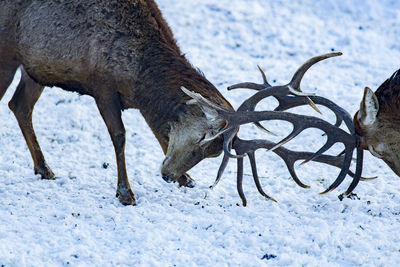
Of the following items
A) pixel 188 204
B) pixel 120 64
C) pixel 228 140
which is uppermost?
pixel 120 64

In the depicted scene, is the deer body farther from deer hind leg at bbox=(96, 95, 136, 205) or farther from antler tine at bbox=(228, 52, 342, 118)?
antler tine at bbox=(228, 52, 342, 118)

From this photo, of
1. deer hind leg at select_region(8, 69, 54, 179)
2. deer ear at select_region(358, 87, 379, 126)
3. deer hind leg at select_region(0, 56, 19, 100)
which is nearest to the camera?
deer ear at select_region(358, 87, 379, 126)

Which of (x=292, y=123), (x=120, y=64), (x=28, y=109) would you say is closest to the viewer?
(x=292, y=123)

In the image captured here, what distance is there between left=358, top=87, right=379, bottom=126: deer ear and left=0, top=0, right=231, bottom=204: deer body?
3.93 ft

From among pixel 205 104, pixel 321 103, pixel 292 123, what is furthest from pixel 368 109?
pixel 205 104

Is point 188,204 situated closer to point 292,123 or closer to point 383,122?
point 292,123

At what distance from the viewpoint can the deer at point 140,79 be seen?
5270 mm

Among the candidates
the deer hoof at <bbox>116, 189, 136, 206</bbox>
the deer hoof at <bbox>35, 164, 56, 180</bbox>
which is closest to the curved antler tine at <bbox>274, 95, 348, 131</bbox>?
the deer hoof at <bbox>116, 189, 136, 206</bbox>

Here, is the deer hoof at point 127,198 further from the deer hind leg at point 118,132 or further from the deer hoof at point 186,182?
the deer hoof at point 186,182

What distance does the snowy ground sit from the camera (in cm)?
468

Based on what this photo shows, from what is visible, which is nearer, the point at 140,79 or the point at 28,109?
the point at 140,79

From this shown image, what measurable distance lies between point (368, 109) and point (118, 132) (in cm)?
235

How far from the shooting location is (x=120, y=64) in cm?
562

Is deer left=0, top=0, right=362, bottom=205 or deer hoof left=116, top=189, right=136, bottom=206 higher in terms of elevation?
deer left=0, top=0, right=362, bottom=205
